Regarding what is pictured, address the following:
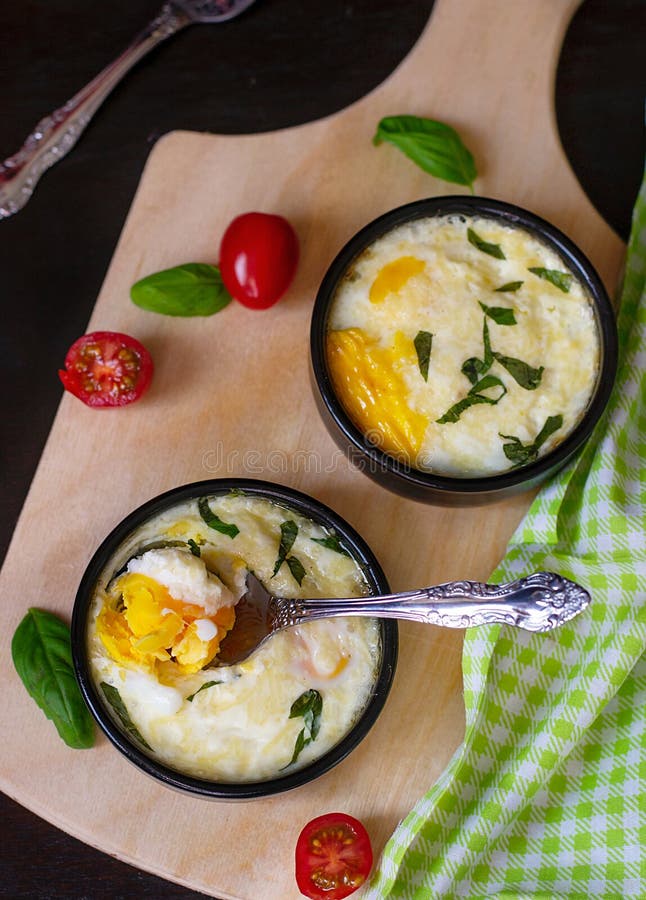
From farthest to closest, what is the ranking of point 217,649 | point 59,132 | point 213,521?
point 59,132 → point 213,521 → point 217,649

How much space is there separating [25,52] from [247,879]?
283 centimetres

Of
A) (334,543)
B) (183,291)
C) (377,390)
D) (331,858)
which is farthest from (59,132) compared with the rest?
(331,858)

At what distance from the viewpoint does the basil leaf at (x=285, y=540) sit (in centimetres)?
248

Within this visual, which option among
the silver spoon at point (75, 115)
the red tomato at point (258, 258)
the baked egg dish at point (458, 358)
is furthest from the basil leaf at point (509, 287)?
the silver spoon at point (75, 115)

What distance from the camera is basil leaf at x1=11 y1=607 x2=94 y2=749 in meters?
2.54

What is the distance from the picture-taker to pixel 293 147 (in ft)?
9.87

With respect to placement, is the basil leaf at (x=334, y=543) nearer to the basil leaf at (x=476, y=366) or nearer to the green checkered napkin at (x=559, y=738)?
the green checkered napkin at (x=559, y=738)

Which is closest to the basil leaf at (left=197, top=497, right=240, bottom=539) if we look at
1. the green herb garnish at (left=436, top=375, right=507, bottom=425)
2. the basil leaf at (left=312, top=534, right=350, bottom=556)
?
the basil leaf at (left=312, top=534, right=350, bottom=556)

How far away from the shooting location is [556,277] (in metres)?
2.69

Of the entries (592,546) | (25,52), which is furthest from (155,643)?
(25,52)

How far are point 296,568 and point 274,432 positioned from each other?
517 millimetres

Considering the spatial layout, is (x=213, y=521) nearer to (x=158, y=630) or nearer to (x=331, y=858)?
(x=158, y=630)

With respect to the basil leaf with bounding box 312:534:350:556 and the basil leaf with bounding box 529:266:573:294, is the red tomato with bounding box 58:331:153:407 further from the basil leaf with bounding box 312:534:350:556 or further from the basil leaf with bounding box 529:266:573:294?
the basil leaf with bounding box 529:266:573:294

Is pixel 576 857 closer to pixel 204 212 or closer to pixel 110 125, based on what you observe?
pixel 204 212
